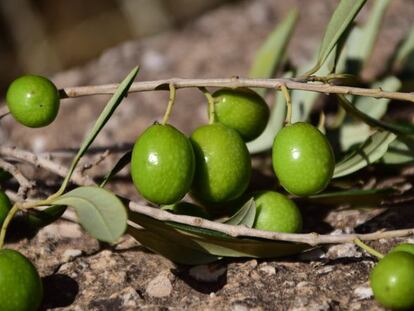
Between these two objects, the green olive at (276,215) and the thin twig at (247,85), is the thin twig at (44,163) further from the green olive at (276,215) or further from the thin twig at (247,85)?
the green olive at (276,215)

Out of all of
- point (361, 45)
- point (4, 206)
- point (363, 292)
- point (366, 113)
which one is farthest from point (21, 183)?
point (361, 45)

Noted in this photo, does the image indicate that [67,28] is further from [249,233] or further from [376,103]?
[249,233]

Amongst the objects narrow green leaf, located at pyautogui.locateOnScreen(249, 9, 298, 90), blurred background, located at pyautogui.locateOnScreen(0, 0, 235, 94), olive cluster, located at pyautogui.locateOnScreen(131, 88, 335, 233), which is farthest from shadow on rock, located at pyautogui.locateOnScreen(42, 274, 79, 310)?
blurred background, located at pyautogui.locateOnScreen(0, 0, 235, 94)

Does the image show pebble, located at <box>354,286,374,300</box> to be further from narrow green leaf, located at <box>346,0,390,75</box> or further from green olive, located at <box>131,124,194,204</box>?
narrow green leaf, located at <box>346,0,390,75</box>

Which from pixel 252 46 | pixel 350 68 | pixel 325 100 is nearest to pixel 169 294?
pixel 350 68

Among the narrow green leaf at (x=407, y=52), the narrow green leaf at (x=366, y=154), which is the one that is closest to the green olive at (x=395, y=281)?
the narrow green leaf at (x=366, y=154)
